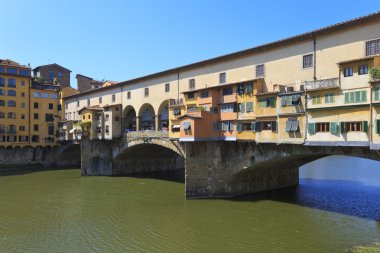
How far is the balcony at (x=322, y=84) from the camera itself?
995 inches

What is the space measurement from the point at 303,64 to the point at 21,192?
38138mm

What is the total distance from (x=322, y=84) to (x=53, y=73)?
8766 centimetres

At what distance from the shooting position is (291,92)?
28281 millimetres

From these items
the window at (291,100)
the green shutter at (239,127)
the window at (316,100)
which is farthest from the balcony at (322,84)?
the green shutter at (239,127)

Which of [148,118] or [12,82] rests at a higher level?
[12,82]

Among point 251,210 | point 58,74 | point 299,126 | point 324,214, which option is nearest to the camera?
point 299,126

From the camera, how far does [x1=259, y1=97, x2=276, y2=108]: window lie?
3016cm

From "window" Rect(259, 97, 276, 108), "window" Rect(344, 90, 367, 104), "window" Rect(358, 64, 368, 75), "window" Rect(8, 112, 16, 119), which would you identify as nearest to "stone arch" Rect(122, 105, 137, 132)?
"window" Rect(8, 112, 16, 119)

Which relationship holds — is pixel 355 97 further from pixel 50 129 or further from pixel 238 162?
pixel 50 129

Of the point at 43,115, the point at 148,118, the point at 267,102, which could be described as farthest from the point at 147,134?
the point at 43,115

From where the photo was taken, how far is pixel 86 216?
3117 cm

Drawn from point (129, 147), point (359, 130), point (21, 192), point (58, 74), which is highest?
point (58, 74)

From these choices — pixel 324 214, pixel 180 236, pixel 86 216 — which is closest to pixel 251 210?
pixel 324 214

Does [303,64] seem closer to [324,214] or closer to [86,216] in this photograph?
[324,214]
